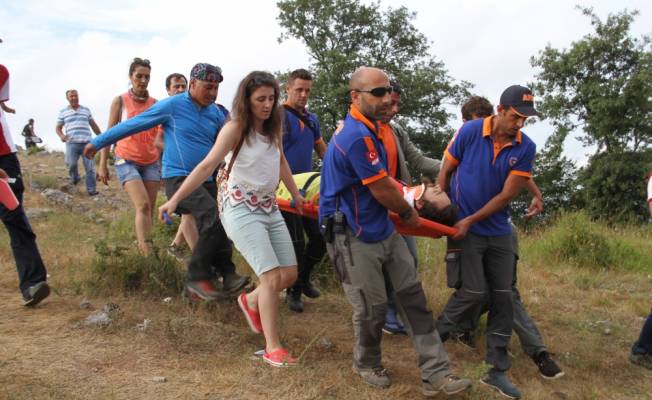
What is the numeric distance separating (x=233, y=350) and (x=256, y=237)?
903mm

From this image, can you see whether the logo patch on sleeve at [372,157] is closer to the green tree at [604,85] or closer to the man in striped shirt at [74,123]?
the man in striped shirt at [74,123]

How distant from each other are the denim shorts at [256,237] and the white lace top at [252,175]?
55mm

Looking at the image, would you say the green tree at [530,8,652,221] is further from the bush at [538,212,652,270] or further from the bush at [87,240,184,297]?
the bush at [87,240,184,297]

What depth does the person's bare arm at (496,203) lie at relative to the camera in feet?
13.3

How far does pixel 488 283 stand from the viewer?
4.24 m

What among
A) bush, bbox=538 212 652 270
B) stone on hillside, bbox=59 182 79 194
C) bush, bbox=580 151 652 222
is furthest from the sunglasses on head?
bush, bbox=580 151 652 222

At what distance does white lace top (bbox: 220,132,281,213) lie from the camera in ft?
13.6

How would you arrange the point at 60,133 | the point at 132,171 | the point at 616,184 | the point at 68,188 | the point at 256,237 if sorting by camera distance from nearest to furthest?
the point at 256,237, the point at 132,171, the point at 60,133, the point at 68,188, the point at 616,184

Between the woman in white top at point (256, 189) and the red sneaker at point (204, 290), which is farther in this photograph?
the red sneaker at point (204, 290)

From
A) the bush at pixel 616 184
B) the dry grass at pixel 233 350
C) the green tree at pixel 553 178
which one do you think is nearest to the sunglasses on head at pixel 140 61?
the dry grass at pixel 233 350

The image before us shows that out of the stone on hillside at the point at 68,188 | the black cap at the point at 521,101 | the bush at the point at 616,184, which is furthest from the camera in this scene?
the bush at the point at 616,184

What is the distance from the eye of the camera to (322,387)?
A: 151 inches

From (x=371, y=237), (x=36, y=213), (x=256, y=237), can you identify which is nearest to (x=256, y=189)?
(x=256, y=237)

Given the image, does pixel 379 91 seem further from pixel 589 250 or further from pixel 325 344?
pixel 589 250
